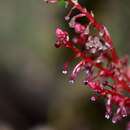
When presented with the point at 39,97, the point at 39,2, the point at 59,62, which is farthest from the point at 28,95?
the point at 39,2

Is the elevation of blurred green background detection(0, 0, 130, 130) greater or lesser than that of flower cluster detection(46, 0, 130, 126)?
lesser

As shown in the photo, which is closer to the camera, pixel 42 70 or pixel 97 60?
pixel 97 60

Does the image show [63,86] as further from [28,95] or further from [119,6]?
[119,6]

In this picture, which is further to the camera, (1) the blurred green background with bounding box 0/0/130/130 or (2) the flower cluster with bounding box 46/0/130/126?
(1) the blurred green background with bounding box 0/0/130/130

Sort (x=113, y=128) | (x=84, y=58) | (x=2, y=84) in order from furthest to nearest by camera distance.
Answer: (x=2, y=84), (x=113, y=128), (x=84, y=58)

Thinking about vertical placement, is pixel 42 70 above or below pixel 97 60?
below
